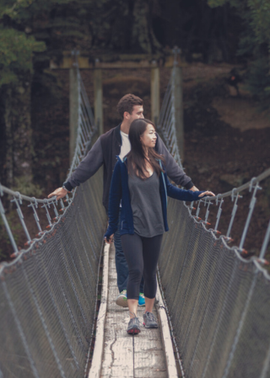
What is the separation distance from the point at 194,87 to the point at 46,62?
3.62m

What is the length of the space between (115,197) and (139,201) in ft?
0.50

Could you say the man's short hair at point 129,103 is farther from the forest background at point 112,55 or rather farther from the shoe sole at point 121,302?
the forest background at point 112,55

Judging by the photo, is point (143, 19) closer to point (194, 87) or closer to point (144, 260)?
point (194, 87)

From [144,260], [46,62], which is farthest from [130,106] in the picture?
[46,62]

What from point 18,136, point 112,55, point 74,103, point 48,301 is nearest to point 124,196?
point 48,301

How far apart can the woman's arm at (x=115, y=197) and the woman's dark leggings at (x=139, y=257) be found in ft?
0.47

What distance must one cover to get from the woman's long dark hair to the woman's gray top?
4 cm

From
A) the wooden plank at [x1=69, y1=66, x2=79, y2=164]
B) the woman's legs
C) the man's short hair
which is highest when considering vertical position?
the man's short hair

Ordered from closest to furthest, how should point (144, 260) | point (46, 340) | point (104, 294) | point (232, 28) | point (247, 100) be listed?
point (46, 340) → point (144, 260) → point (104, 294) → point (247, 100) → point (232, 28)

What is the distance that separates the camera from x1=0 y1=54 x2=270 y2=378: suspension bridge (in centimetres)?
167

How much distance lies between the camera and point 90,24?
13.2 metres

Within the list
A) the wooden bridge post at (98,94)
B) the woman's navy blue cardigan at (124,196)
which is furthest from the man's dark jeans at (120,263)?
the wooden bridge post at (98,94)

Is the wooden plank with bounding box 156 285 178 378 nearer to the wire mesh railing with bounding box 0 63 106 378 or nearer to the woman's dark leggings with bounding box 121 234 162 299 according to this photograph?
the woman's dark leggings with bounding box 121 234 162 299

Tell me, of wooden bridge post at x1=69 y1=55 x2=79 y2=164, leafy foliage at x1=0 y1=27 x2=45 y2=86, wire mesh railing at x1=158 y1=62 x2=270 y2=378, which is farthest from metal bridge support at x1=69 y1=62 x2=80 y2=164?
wire mesh railing at x1=158 y1=62 x2=270 y2=378
